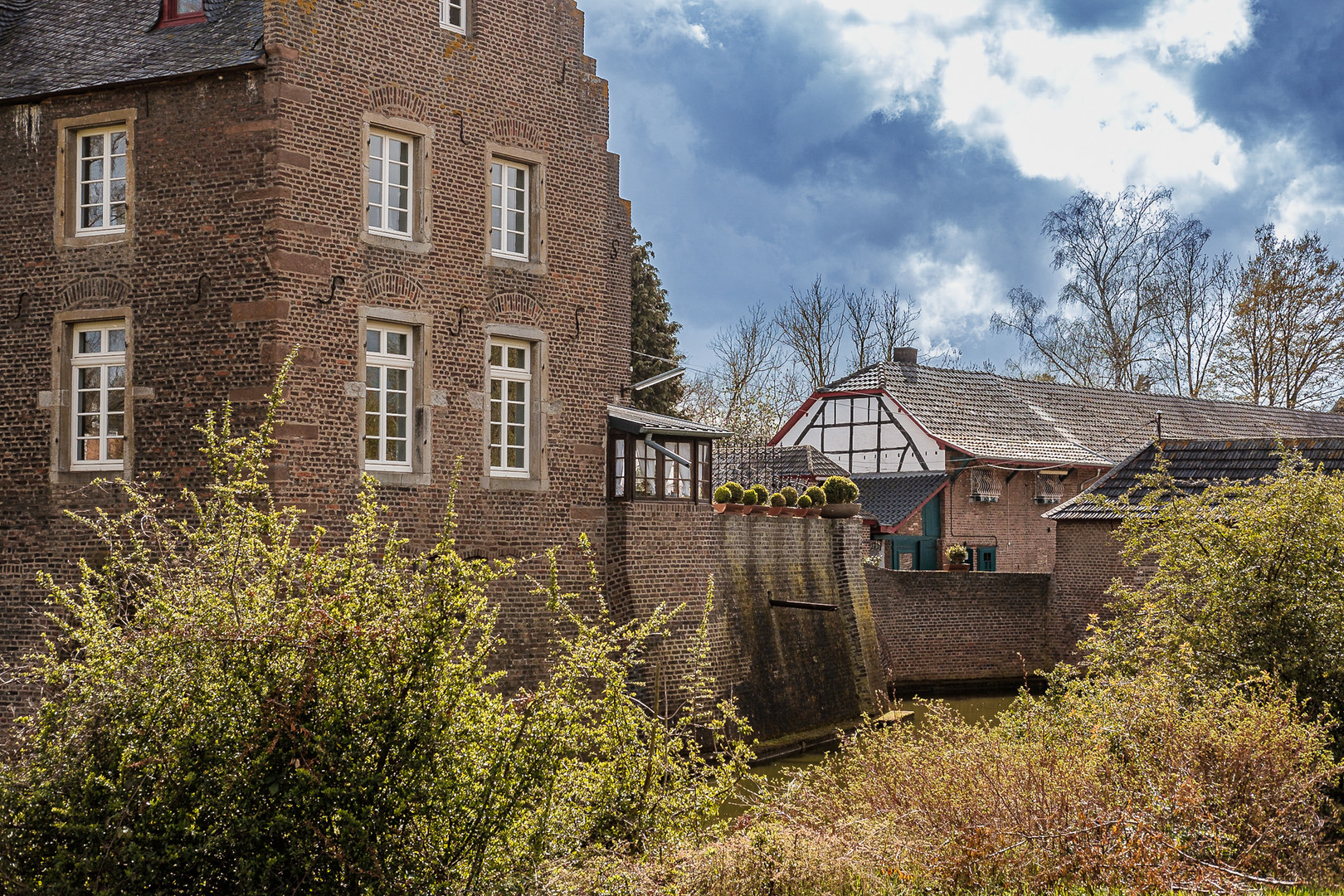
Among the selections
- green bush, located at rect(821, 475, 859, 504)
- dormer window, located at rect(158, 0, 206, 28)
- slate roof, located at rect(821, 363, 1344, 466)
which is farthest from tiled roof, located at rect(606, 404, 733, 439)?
slate roof, located at rect(821, 363, 1344, 466)

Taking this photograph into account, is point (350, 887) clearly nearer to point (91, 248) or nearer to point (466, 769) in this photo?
point (466, 769)

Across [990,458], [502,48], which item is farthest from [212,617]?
[990,458]

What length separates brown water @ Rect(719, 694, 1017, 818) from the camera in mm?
17375

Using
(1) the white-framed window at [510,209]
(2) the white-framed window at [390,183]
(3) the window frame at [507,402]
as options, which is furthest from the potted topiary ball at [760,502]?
(2) the white-framed window at [390,183]

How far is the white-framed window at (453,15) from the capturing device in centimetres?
1549

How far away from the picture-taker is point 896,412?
33.7 meters

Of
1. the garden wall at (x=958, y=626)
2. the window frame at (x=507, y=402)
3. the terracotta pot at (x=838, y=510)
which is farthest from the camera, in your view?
the garden wall at (x=958, y=626)

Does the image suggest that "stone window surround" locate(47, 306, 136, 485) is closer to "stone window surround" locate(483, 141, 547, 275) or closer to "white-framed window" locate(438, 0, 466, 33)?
"stone window surround" locate(483, 141, 547, 275)

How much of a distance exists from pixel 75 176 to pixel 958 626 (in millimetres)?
19064

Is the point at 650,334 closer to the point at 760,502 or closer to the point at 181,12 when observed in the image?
the point at 760,502

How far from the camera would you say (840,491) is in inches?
941

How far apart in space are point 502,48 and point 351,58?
2.19 m

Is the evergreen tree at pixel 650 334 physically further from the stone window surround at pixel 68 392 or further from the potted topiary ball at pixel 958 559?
the stone window surround at pixel 68 392

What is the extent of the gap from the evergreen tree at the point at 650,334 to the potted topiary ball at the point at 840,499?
10.0m
